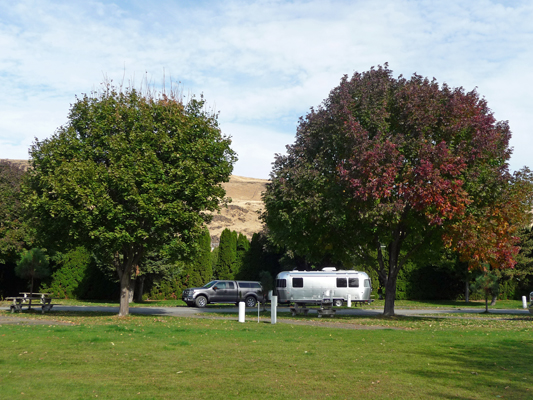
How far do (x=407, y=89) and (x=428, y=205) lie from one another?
18.1 feet

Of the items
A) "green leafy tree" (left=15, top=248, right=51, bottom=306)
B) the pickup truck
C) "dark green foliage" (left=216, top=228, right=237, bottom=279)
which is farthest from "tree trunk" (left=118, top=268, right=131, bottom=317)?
"dark green foliage" (left=216, top=228, right=237, bottom=279)

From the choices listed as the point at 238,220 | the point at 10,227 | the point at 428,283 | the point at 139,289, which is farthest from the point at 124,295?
the point at 238,220

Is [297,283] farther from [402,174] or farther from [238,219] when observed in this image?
[238,219]

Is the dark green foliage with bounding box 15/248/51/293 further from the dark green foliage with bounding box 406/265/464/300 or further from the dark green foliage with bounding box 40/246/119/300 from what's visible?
the dark green foliage with bounding box 406/265/464/300

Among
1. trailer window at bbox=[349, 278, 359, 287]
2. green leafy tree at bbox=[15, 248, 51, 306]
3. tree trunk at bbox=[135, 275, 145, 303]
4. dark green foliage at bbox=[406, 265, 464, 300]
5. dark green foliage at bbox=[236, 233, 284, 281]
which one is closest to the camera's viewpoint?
green leafy tree at bbox=[15, 248, 51, 306]

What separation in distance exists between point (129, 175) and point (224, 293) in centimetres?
1549

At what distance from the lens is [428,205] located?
20.3 m

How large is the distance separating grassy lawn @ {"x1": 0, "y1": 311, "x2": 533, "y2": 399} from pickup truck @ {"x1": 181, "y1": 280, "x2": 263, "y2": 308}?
18593 millimetres

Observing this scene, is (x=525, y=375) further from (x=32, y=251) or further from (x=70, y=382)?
(x=32, y=251)

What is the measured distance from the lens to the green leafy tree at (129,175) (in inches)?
776

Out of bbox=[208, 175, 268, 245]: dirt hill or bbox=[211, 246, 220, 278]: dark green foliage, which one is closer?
bbox=[211, 246, 220, 278]: dark green foliage

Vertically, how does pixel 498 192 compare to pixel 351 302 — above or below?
above

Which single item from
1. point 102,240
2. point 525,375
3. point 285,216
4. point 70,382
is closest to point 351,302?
point 285,216

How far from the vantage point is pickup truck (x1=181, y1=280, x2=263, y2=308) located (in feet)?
107
